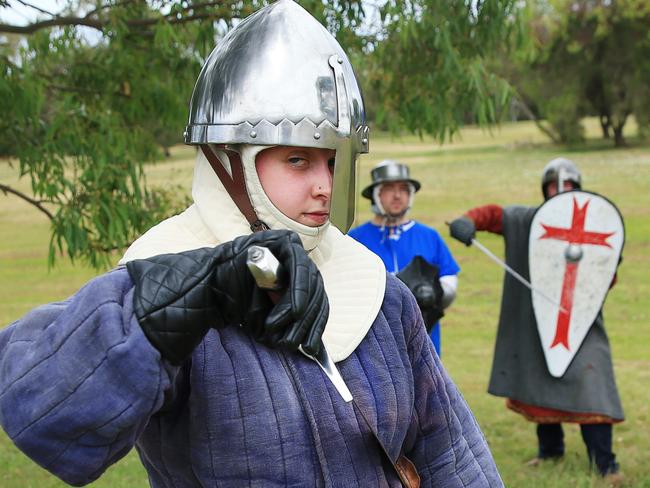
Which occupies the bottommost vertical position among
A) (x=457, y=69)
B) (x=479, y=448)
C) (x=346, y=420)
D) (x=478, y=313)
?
(x=478, y=313)

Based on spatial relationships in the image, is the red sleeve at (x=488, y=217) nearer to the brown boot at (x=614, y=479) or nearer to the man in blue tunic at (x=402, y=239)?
the man in blue tunic at (x=402, y=239)

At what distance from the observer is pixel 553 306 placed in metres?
5.52

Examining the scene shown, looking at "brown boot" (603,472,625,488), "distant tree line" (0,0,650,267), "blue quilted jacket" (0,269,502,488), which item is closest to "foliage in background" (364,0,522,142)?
"distant tree line" (0,0,650,267)

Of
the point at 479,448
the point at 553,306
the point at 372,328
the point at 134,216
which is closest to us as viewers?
the point at 372,328

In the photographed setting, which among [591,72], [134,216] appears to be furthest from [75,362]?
[591,72]

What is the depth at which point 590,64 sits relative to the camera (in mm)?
35531

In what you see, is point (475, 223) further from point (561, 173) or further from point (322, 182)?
point (322, 182)

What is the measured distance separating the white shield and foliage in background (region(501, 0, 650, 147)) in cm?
2701

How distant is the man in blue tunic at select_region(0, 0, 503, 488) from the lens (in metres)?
1.42

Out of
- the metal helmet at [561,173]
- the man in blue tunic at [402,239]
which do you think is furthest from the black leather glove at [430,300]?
the metal helmet at [561,173]

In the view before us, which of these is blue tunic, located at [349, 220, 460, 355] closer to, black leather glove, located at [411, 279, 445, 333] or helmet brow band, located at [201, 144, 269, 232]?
black leather glove, located at [411, 279, 445, 333]

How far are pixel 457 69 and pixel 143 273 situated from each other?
3.58 meters

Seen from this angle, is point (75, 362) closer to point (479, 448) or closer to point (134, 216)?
point (479, 448)

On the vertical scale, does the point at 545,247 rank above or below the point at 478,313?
above
